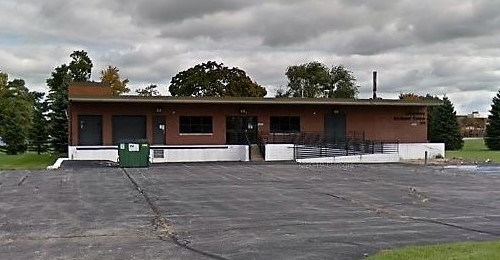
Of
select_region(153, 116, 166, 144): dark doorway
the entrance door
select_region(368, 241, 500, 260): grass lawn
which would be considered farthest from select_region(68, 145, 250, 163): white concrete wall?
select_region(368, 241, 500, 260): grass lawn

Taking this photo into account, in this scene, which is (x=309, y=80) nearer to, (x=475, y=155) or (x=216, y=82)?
(x=216, y=82)

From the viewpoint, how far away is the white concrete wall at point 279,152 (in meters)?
35.4

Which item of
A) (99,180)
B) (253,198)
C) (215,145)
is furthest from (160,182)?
(215,145)

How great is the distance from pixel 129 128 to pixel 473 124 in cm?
7871

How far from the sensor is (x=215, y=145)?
121 ft

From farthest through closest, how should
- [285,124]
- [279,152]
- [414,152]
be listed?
[414,152] < [285,124] < [279,152]

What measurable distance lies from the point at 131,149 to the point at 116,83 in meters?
38.6

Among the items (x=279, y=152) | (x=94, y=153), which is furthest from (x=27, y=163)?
(x=279, y=152)

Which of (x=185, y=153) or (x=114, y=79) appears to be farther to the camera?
(x=114, y=79)

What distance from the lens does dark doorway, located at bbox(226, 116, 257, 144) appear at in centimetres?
3744

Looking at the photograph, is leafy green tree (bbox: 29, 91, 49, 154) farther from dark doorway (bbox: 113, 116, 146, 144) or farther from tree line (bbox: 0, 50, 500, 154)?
dark doorway (bbox: 113, 116, 146, 144)

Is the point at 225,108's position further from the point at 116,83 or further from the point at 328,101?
the point at 116,83

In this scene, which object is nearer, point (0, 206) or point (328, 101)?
point (0, 206)

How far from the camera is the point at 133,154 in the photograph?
2998 centimetres
